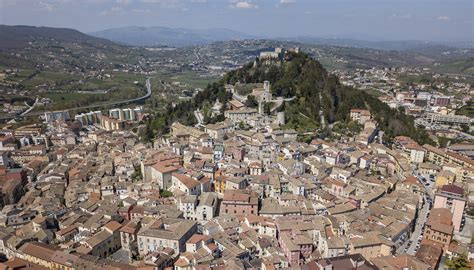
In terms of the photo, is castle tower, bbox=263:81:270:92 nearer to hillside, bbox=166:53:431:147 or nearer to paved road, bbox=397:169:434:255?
hillside, bbox=166:53:431:147

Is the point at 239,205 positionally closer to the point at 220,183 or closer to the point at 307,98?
the point at 220,183

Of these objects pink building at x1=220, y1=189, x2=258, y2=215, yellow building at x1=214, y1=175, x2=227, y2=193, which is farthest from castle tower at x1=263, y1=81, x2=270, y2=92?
pink building at x1=220, y1=189, x2=258, y2=215

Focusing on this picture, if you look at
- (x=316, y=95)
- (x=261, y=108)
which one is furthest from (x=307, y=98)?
(x=261, y=108)

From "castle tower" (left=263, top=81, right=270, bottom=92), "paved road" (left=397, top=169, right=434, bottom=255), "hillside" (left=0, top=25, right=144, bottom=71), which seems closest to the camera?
"paved road" (left=397, top=169, right=434, bottom=255)

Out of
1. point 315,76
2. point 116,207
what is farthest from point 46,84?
point 116,207

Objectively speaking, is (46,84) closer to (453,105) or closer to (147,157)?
(147,157)

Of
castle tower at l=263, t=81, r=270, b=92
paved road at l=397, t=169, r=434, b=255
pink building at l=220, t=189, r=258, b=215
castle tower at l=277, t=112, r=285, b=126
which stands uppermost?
castle tower at l=263, t=81, r=270, b=92
